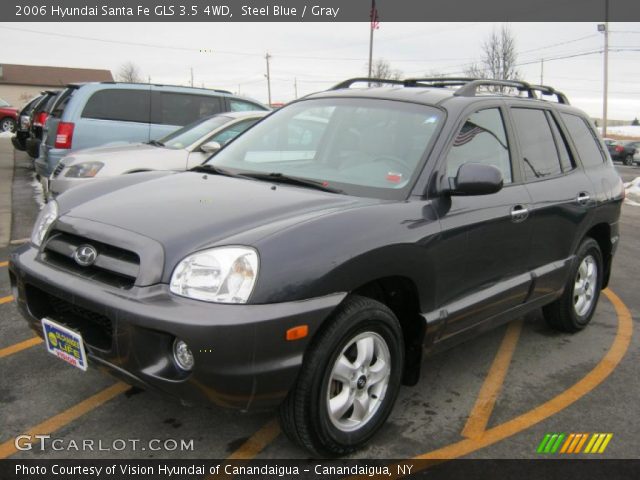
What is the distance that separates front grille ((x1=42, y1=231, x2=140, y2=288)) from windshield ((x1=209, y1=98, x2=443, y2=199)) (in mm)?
1125

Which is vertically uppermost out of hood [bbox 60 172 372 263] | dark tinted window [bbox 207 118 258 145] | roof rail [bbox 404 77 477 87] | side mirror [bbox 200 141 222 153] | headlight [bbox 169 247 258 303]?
roof rail [bbox 404 77 477 87]

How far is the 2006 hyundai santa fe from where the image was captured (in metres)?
2.38

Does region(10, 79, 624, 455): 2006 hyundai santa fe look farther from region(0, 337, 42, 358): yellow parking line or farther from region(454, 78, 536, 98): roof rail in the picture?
region(0, 337, 42, 358): yellow parking line

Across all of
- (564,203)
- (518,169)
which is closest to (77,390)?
(518,169)

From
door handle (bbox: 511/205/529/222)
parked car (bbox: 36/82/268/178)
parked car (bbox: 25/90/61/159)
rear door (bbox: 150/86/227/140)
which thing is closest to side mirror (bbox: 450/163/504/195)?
door handle (bbox: 511/205/529/222)

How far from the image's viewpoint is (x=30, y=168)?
14.3m

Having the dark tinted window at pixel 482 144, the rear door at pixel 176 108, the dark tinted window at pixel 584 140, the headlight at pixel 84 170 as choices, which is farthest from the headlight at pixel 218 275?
the rear door at pixel 176 108

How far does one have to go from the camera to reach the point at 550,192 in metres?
4.02

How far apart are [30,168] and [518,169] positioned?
43.9 ft

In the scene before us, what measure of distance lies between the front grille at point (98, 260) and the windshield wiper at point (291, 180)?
104 centimetres

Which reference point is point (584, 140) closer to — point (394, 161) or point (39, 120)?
point (394, 161)

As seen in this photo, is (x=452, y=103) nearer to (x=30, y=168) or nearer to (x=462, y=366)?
(x=462, y=366)

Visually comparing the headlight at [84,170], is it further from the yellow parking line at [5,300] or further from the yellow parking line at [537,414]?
the yellow parking line at [537,414]
